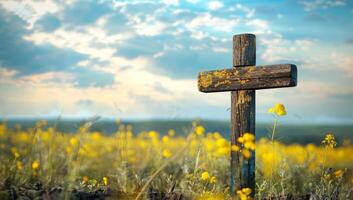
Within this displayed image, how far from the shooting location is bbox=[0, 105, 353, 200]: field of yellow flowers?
4633 millimetres

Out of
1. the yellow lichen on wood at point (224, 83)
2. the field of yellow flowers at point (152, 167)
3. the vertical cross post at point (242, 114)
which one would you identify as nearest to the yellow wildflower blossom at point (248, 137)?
the field of yellow flowers at point (152, 167)

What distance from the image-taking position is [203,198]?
476 centimetres

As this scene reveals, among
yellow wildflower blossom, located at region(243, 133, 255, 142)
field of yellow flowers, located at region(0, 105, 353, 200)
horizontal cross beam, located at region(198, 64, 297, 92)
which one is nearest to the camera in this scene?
yellow wildflower blossom, located at region(243, 133, 255, 142)

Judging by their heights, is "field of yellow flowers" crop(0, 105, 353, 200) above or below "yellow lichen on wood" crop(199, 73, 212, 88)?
below

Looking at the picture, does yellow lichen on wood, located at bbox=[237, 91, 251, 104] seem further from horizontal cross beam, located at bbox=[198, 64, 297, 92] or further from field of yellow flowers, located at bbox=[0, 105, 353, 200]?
field of yellow flowers, located at bbox=[0, 105, 353, 200]

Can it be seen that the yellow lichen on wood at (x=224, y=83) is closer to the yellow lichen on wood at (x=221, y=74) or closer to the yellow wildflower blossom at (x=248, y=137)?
the yellow lichen on wood at (x=221, y=74)

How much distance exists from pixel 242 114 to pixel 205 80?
0.67 m

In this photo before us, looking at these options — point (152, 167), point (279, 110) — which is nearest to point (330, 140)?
point (279, 110)

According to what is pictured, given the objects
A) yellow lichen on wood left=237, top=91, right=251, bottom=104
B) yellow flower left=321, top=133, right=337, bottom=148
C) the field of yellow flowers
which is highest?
yellow lichen on wood left=237, top=91, right=251, bottom=104

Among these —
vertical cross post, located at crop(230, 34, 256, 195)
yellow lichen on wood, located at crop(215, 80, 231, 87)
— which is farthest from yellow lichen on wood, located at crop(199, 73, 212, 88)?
vertical cross post, located at crop(230, 34, 256, 195)

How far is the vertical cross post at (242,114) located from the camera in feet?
17.8

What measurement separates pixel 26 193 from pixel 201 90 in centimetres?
243

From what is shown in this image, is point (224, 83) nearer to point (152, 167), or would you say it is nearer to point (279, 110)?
point (279, 110)

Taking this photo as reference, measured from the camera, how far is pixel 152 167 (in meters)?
8.91
